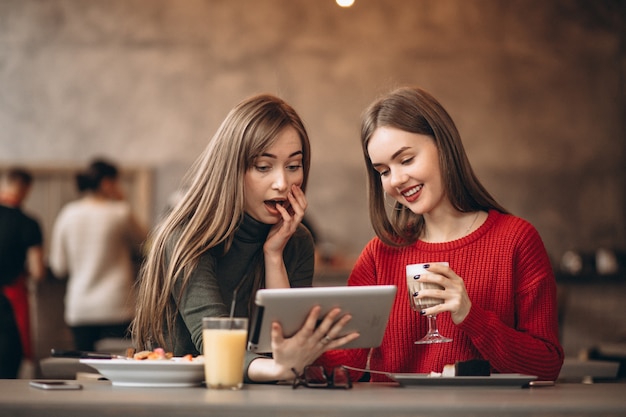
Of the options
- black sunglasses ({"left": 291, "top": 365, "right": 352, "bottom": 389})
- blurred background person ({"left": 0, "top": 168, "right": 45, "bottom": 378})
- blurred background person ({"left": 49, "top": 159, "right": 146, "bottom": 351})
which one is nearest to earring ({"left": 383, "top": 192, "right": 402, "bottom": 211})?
black sunglasses ({"left": 291, "top": 365, "right": 352, "bottom": 389})

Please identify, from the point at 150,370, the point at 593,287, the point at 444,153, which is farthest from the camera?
the point at 593,287

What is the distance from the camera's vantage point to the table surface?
1.29 metres

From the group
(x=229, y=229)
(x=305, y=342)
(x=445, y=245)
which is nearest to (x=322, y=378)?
(x=305, y=342)

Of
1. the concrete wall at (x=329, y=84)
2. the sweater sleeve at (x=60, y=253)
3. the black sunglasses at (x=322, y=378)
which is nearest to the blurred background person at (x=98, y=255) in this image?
the sweater sleeve at (x=60, y=253)

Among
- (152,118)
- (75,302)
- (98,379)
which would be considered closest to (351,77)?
(152,118)

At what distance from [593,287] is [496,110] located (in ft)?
6.03

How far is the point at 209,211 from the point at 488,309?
73 centimetres

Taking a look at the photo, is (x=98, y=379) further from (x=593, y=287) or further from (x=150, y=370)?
(x=593, y=287)

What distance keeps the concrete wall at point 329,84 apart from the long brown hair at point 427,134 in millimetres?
5077

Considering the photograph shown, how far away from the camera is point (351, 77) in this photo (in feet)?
24.5

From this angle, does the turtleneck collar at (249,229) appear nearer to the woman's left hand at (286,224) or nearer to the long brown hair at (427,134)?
the woman's left hand at (286,224)

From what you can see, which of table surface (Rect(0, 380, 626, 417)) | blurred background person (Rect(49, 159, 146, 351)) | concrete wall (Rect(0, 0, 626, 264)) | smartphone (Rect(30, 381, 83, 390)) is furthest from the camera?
concrete wall (Rect(0, 0, 626, 264))

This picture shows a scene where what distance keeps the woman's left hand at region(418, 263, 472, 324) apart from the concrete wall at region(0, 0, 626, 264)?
218 inches

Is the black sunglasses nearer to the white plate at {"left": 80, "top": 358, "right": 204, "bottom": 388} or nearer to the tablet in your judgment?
the tablet
